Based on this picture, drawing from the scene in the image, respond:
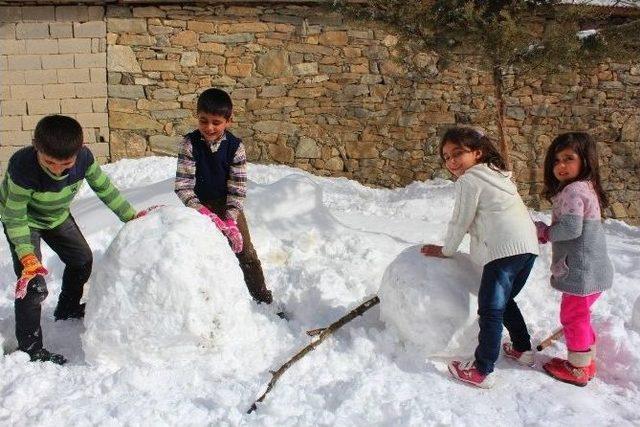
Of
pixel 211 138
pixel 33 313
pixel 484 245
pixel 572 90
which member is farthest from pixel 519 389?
pixel 572 90

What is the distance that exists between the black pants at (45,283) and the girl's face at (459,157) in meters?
2.02

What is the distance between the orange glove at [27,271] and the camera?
2.28 meters

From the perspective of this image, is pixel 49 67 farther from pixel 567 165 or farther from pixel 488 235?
pixel 567 165

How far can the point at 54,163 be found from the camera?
224 centimetres

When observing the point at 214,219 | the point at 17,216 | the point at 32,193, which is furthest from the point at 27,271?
the point at 214,219

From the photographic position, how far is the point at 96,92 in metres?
7.42

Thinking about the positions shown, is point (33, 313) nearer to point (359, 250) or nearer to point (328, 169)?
point (359, 250)

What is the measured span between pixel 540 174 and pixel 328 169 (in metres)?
3.57

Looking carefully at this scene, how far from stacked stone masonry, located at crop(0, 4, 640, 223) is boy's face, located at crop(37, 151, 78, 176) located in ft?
18.4

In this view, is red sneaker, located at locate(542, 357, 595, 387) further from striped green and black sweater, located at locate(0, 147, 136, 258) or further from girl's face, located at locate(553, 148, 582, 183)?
striped green and black sweater, located at locate(0, 147, 136, 258)

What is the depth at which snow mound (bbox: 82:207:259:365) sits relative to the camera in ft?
7.27

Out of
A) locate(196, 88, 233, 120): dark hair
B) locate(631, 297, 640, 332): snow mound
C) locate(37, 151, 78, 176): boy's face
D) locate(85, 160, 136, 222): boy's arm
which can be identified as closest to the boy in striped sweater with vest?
locate(196, 88, 233, 120): dark hair

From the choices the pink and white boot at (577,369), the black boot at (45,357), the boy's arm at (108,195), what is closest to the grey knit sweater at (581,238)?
the pink and white boot at (577,369)

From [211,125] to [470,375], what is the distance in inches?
71.7
